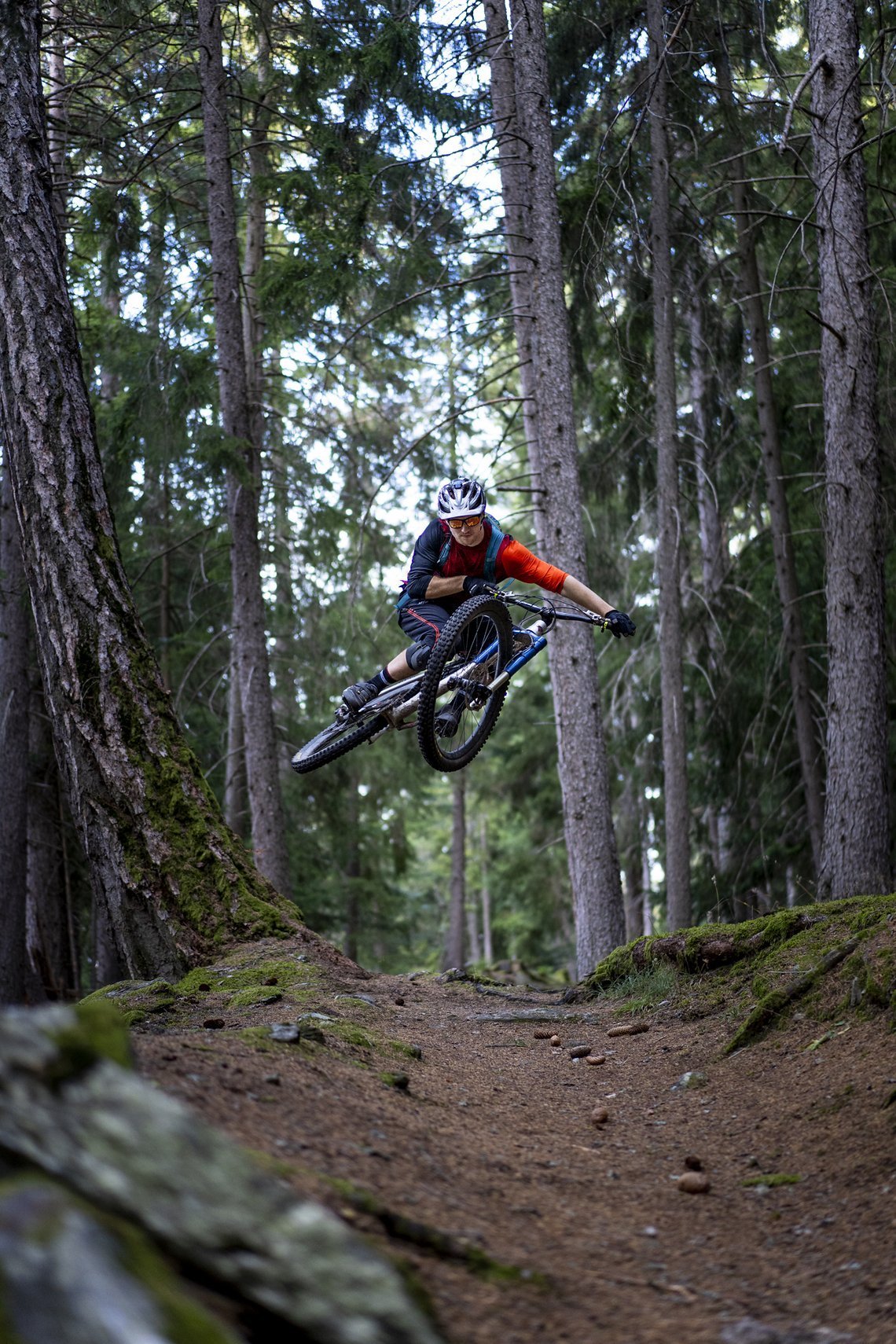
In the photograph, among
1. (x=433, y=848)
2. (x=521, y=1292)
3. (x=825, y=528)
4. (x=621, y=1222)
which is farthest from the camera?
(x=433, y=848)

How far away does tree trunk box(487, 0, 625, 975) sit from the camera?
31.7ft

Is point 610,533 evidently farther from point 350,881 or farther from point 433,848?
point 433,848

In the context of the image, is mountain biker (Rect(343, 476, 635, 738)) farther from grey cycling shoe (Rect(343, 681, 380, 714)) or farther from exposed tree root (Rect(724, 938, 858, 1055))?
exposed tree root (Rect(724, 938, 858, 1055))

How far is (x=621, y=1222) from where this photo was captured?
131 inches

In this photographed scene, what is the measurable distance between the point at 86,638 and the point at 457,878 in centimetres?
2211

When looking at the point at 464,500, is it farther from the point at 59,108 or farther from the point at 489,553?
the point at 59,108

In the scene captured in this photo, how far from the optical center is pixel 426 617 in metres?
7.30

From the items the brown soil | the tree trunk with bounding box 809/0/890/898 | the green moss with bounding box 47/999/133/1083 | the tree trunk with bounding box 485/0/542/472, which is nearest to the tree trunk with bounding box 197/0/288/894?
the tree trunk with bounding box 485/0/542/472

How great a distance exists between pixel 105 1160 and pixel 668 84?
40.4 ft

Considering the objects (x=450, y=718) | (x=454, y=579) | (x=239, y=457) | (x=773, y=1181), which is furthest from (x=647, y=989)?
(x=239, y=457)

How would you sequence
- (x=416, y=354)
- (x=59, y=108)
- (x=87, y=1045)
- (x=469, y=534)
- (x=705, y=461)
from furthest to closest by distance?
1. (x=416, y=354)
2. (x=705, y=461)
3. (x=59, y=108)
4. (x=469, y=534)
5. (x=87, y=1045)

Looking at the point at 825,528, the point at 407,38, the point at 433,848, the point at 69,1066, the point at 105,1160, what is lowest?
the point at 433,848

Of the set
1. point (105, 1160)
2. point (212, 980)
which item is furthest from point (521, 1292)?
point (212, 980)

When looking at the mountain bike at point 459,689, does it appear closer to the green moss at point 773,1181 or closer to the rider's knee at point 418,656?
the rider's knee at point 418,656
